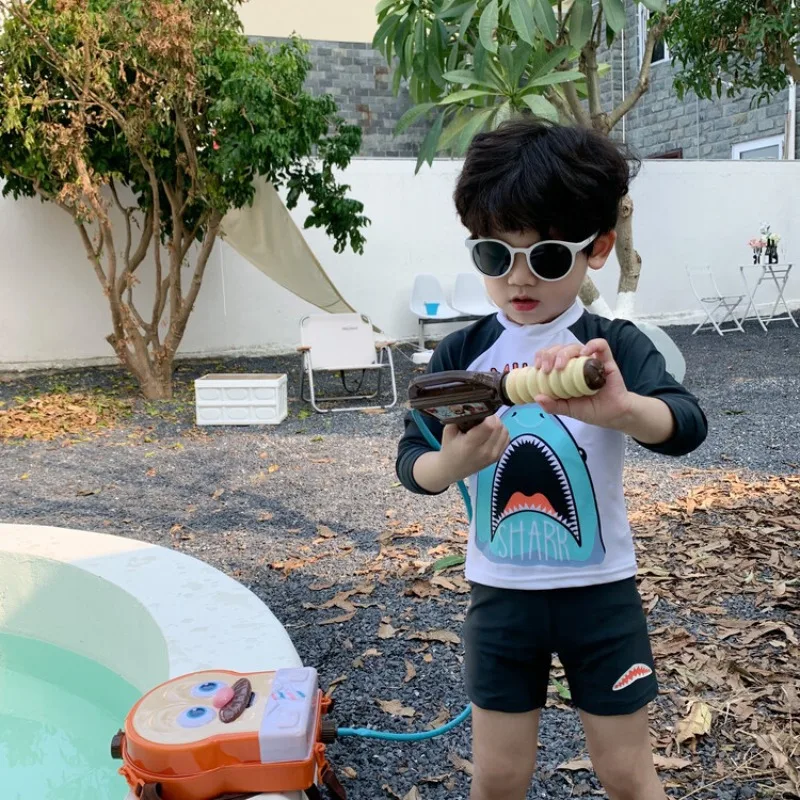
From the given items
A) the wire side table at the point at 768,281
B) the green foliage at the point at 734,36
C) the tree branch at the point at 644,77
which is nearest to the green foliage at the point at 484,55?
the tree branch at the point at 644,77

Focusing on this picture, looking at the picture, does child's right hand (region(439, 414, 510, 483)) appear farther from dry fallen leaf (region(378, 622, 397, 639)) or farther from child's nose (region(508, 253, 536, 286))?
dry fallen leaf (region(378, 622, 397, 639))

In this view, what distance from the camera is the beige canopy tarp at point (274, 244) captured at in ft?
24.8

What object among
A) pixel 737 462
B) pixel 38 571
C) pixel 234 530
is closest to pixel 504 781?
pixel 38 571

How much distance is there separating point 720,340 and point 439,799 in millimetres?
8539

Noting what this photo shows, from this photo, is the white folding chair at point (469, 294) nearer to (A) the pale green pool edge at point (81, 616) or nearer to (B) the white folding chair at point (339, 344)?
(B) the white folding chair at point (339, 344)

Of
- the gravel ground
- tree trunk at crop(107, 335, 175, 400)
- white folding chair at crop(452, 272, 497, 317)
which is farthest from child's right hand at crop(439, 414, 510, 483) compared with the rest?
white folding chair at crop(452, 272, 497, 317)

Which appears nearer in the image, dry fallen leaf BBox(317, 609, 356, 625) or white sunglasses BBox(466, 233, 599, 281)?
white sunglasses BBox(466, 233, 599, 281)

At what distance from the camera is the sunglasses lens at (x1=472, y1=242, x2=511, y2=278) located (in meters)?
1.25

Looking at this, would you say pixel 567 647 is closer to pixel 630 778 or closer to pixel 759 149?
pixel 630 778

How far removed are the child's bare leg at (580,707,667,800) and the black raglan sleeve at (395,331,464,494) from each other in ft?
1.50

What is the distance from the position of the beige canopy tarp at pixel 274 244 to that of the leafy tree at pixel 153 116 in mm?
270

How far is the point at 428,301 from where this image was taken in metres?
9.81

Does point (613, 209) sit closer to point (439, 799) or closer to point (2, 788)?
point (439, 799)

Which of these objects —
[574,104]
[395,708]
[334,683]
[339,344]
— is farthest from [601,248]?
[339,344]
